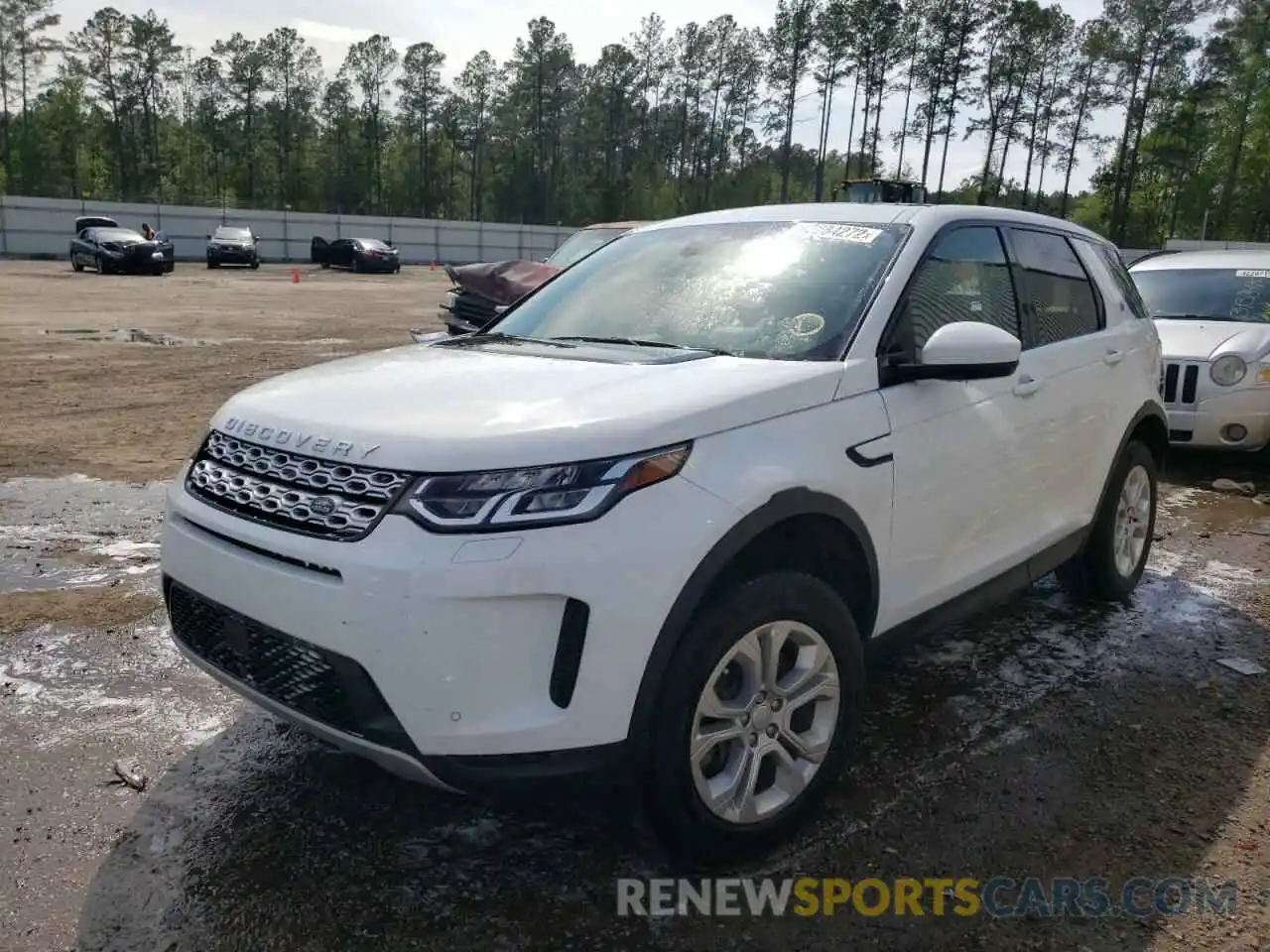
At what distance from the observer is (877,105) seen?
6831cm

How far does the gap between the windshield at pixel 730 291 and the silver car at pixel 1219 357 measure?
176 inches

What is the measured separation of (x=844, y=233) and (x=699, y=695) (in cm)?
180

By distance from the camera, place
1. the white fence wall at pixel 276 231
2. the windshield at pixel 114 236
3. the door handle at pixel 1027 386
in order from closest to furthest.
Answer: the door handle at pixel 1027 386 → the windshield at pixel 114 236 → the white fence wall at pixel 276 231

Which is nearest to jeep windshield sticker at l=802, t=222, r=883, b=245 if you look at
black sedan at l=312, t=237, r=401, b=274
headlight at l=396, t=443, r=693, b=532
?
headlight at l=396, t=443, r=693, b=532

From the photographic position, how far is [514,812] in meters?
3.03

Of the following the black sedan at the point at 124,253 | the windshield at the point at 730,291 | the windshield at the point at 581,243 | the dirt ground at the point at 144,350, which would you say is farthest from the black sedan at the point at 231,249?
the windshield at the point at 730,291

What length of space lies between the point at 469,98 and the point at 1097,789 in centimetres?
9116

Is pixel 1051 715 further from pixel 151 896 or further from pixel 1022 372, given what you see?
pixel 151 896

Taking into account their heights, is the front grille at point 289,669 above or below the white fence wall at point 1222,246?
below

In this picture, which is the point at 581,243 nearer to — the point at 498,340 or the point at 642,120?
the point at 498,340

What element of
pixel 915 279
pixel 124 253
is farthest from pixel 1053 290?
pixel 124 253

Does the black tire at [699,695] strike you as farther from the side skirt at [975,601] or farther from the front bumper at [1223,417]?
the front bumper at [1223,417]

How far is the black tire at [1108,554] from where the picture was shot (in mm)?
4543

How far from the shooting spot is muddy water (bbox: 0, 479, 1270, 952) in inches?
99.5
